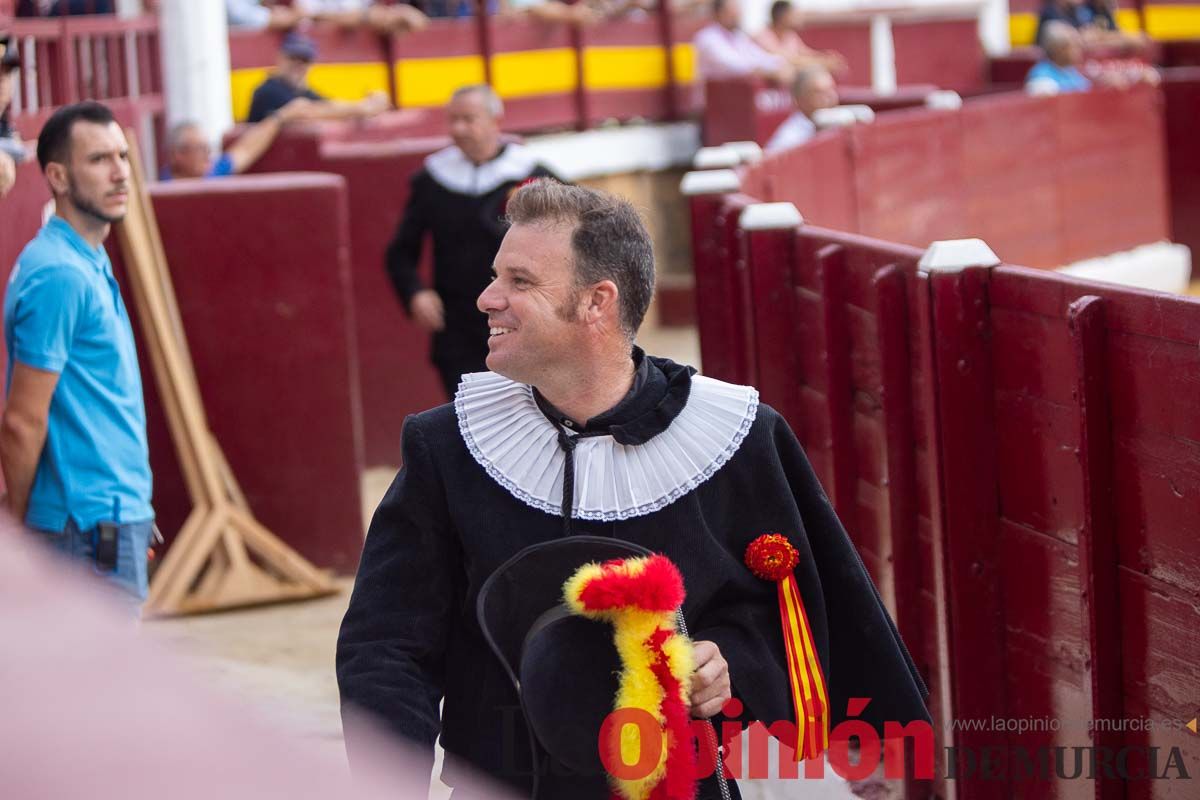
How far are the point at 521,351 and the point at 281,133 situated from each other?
6836 mm

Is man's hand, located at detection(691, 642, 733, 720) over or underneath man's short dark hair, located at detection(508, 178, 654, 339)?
underneath

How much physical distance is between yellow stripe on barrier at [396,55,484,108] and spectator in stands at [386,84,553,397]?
634 cm

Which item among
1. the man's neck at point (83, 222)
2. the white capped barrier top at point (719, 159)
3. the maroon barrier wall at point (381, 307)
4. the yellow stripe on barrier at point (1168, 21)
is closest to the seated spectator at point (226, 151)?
the maroon barrier wall at point (381, 307)

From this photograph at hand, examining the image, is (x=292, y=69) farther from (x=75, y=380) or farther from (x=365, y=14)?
(x=75, y=380)

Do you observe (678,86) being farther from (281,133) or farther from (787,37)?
(281,133)

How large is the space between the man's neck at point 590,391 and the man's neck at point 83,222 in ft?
6.64

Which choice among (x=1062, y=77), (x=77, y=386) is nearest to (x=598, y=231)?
(x=77, y=386)

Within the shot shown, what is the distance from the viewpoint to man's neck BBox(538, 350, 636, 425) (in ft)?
7.68

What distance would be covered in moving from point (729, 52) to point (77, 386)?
10.9 meters

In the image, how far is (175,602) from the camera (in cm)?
630

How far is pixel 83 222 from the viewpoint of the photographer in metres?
4.07

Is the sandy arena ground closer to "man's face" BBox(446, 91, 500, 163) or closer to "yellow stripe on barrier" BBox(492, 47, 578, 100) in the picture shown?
"man's face" BBox(446, 91, 500, 163)

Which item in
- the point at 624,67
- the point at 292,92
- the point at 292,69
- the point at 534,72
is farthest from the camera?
the point at 624,67

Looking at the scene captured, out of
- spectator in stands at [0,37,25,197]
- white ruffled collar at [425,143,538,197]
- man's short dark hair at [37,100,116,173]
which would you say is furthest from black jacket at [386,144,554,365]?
man's short dark hair at [37,100,116,173]
